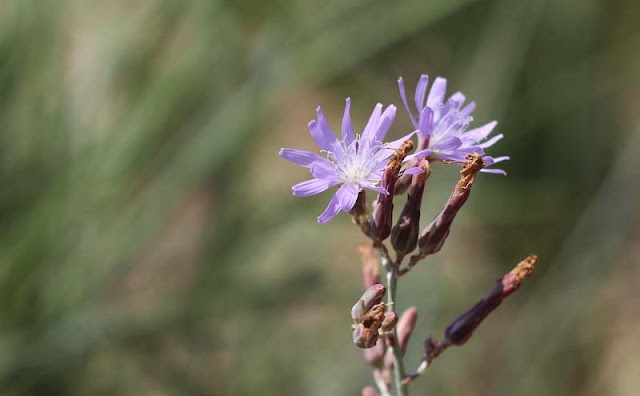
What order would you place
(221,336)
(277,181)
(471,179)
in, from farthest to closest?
(277,181), (221,336), (471,179)

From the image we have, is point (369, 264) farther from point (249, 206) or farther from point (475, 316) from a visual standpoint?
point (249, 206)

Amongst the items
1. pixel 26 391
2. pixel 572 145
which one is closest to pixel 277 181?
pixel 572 145

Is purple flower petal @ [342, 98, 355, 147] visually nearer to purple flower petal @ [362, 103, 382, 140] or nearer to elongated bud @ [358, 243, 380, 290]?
purple flower petal @ [362, 103, 382, 140]

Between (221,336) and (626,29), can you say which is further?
(626,29)

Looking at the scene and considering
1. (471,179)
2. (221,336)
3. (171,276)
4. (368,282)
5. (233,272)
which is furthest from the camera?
(171,276)

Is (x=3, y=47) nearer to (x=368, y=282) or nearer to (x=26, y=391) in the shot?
(x=26, y=391)

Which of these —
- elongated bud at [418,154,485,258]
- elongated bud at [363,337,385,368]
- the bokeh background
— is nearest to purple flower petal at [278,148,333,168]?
elongated bud at [418,154,485,258]

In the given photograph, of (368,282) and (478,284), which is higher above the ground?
(478,284)

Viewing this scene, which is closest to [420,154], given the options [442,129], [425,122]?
[425,122]

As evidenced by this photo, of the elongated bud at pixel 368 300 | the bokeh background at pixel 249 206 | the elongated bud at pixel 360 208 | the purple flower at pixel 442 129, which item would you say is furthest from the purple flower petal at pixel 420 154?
the bokeh background at pixel 249 206
